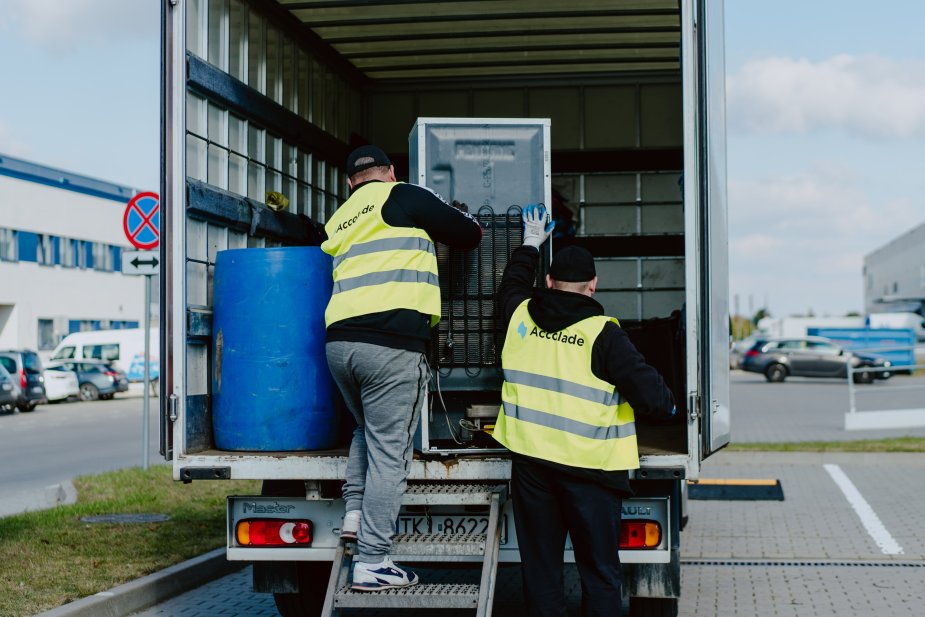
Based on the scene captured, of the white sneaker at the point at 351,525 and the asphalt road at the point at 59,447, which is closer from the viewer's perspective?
the white sneaker at the point at 351,525

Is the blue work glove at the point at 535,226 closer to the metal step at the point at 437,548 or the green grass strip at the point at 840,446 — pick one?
the metal step at the point at 437,548

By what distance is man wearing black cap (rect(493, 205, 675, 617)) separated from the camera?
16.1 ft

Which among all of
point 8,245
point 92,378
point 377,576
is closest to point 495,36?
point 377,576

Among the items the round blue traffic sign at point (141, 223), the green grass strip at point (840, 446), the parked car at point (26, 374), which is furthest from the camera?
the parked car at point (26, 374)

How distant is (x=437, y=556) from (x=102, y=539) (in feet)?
13.4

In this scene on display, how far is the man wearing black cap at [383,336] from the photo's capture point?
5.13 m

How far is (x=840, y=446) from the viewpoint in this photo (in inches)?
611

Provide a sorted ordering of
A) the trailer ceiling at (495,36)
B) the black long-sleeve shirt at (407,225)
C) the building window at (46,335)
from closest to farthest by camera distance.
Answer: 1. the black long-sleeve shirt at (407,225)
2. the trailer ceiling at (495,36)
3. the building window at (46,335)

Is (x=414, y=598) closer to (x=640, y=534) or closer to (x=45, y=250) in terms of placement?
(x=640, y=534)

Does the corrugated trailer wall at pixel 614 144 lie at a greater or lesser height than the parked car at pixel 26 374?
greater

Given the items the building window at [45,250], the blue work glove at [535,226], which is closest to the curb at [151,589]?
the blue work glove at [535,226]

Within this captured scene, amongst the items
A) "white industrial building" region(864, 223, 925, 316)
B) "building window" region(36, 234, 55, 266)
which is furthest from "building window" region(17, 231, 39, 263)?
"white industrial building" region(864, 223, 925, 316)

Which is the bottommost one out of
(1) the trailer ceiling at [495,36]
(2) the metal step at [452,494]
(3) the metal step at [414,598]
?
(3) the metal step at [414,598]

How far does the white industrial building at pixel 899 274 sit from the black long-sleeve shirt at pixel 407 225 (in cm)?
10946
